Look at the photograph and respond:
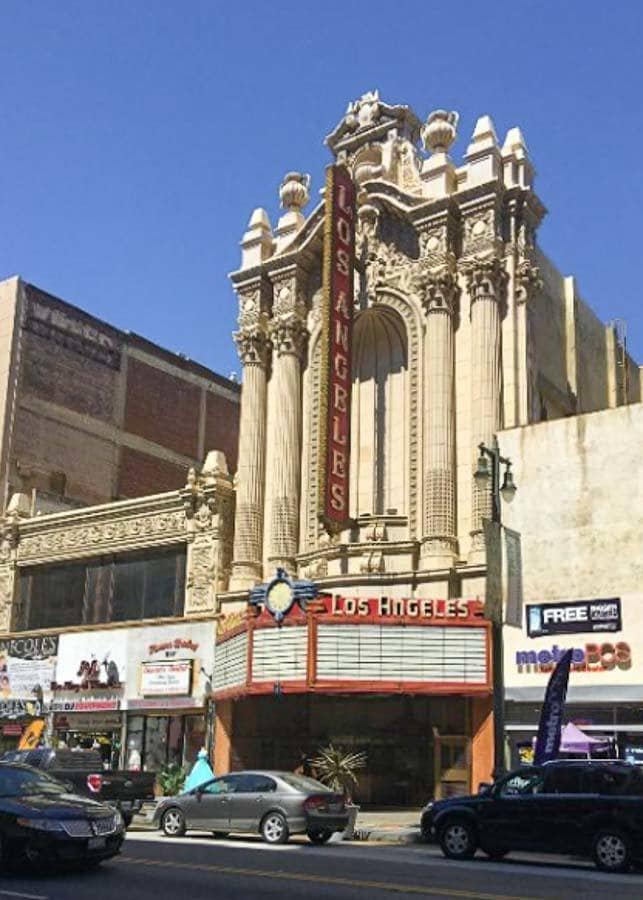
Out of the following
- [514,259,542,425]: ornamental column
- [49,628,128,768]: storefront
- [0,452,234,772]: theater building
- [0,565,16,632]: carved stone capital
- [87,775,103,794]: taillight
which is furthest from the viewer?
[0,565,16,632]: carved stone capital

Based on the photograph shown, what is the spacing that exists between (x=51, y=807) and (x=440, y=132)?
28.7 metres

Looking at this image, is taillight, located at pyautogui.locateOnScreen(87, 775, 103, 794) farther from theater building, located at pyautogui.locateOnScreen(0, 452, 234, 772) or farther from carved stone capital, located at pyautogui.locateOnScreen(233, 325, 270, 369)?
carved stone capital, located at pyautogui.locateOnScreen(233, 325, 270, 369)

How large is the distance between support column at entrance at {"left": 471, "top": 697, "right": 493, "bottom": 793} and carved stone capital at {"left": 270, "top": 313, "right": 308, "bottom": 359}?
46.3 feet

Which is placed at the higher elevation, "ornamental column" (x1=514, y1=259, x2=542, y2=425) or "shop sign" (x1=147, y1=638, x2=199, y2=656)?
"ornamental column" (x1=514, y1=259, x2=542, y2=425)

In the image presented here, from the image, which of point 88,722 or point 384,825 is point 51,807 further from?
point 88,722

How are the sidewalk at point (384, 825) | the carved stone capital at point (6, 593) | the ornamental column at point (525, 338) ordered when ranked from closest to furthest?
the sidewalk at point (384, 825) < the ornamental column at point (525, 338) < the carved stone capital at point (6, 593)

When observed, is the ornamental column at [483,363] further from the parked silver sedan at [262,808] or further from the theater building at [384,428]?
the parked silver sedan at [262,808]

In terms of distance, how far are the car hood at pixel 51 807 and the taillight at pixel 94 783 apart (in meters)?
9.18

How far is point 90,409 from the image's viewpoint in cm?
5288

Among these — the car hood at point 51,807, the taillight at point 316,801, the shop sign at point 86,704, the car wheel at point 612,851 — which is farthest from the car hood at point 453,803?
the shop sign at point 86,704

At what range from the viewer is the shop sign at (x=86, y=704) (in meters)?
40.2

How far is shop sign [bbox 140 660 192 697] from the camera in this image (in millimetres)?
37781

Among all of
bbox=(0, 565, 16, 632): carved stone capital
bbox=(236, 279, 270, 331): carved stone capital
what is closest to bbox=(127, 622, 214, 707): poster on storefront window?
bbox=(0, 565, 16, 632): carved stone capital

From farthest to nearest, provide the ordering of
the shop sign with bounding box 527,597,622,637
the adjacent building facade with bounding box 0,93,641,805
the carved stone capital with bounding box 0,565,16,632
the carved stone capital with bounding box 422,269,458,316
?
the carved stone capital with bounding box 0,565,16,632
the carved stone capital with bounding box 422,269,458,316
the adjacent building facade with bounding box 0,93,641,805
the shop sign with bounding box 527,597,622,637
